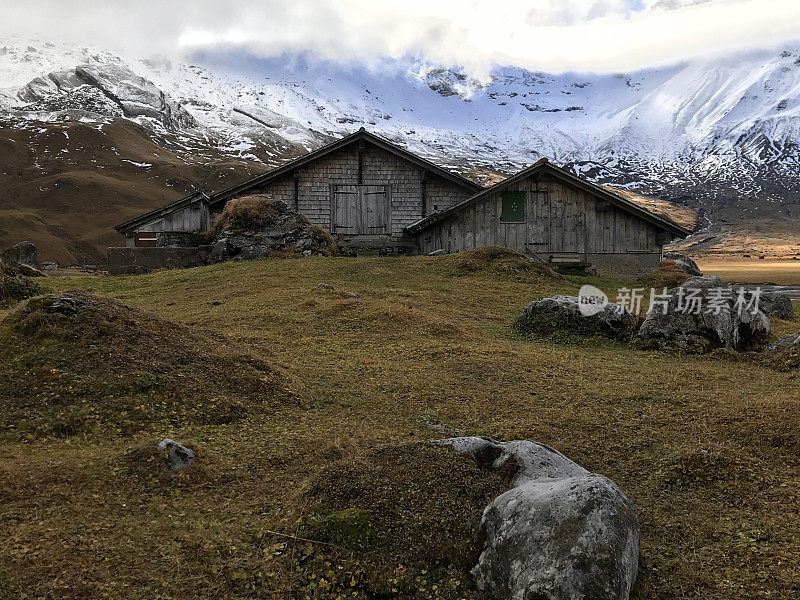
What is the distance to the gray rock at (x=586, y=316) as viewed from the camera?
11672mm

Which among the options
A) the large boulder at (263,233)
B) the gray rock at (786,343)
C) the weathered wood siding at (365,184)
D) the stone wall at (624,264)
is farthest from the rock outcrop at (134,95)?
the gray rock at (786,343)

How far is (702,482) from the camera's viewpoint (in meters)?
5.47

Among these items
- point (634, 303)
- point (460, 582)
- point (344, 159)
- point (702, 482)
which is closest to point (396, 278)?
point (634, 303)

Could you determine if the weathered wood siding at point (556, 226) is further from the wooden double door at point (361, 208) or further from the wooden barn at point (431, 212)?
the wooden double door at point (361, 208)

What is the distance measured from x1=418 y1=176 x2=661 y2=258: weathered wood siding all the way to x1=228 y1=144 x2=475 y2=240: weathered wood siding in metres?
2.92

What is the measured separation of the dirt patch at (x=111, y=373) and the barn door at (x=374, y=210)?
709 inches

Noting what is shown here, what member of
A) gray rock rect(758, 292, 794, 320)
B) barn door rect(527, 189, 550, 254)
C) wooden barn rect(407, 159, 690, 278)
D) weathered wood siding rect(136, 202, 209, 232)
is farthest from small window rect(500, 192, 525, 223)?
weathered wood siding rect(136, 202, 209, 232)

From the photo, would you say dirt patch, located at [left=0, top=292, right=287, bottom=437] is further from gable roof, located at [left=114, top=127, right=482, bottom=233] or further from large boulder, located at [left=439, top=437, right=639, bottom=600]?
gable roof, located at [left=114, top=127, right=482, bottom=233]

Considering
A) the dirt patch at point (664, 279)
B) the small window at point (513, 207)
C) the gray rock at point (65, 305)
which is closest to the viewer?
the gray rock at point (65, 305)

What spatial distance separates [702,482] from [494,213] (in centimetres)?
1903

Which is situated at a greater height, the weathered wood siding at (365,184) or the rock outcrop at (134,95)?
the rock outcrop at (134,95)

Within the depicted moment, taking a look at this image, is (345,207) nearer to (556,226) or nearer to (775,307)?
(556,226)

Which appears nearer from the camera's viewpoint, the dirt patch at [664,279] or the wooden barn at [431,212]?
the dirt patch at [664,279]

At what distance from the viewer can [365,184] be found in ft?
86.7
